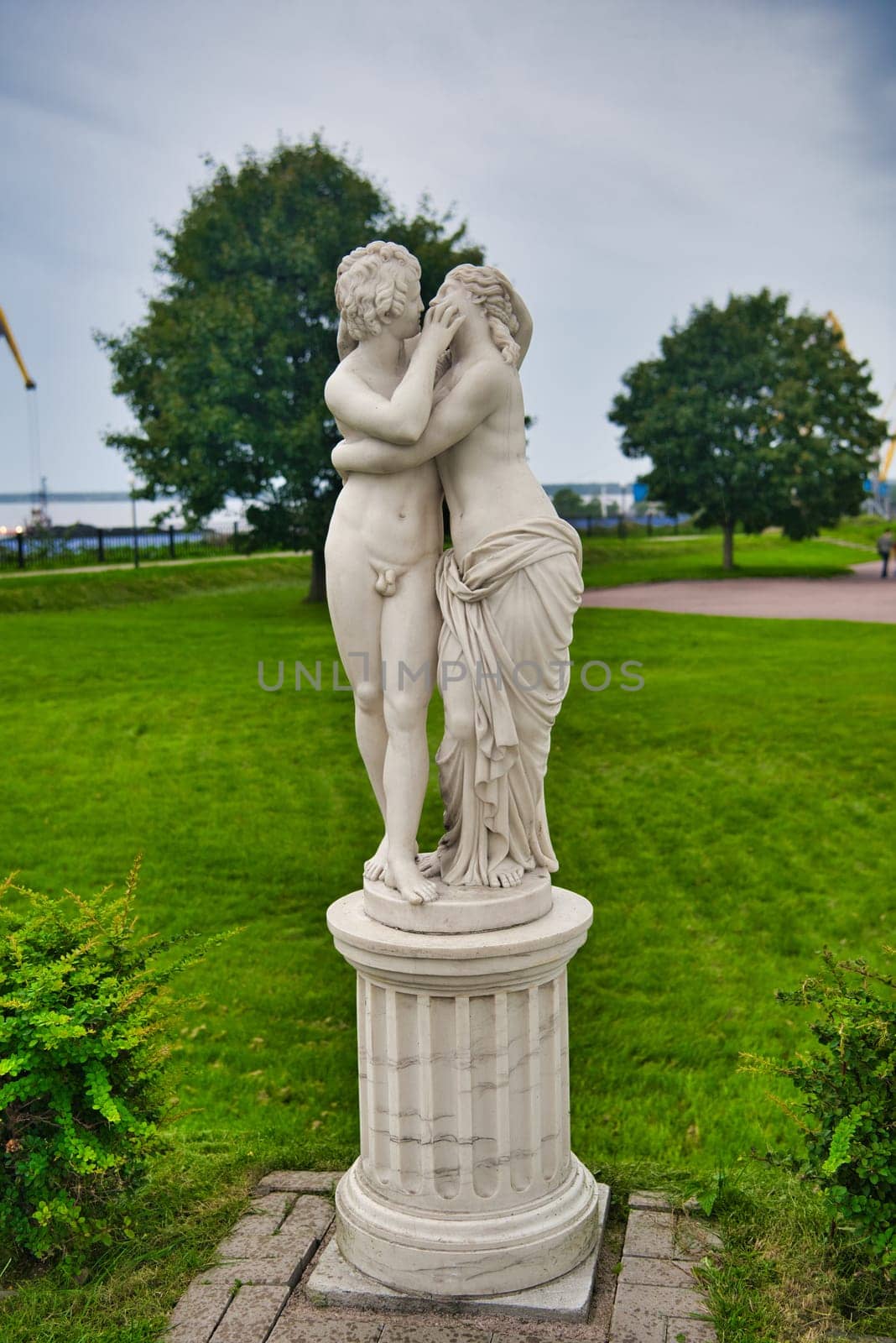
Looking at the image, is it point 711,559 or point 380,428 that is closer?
point 380,428

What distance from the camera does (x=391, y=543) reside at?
4168 millimetres

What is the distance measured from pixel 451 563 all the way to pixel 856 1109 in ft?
7.60

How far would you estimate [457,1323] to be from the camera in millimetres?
3971

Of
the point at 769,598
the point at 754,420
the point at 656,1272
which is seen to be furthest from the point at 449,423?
the point at 754,420

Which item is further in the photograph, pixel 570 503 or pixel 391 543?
pixel 570 503

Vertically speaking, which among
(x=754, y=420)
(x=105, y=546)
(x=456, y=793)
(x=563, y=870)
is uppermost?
(x=754, y=420)

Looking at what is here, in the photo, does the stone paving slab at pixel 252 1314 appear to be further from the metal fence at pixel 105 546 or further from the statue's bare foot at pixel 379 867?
the metal fence at pixel 105 546

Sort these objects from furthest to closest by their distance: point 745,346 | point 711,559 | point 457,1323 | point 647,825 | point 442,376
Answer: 1. point 711,559
2. point 745,346
3. point 647,825
4. point 442,376
5. point 457,1323

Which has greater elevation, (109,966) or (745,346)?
(745,346)

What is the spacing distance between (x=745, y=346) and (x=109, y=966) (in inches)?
1049

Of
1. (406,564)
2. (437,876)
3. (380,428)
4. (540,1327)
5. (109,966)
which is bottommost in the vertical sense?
(540,1327)

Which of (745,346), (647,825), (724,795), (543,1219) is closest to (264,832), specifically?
(647,825)

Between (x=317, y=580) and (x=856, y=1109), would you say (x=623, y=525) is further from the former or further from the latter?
(x=856, y=1109)

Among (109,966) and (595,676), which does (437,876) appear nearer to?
(109,966)
